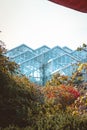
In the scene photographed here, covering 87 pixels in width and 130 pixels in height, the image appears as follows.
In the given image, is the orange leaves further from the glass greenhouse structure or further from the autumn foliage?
the glass greenhouse structure

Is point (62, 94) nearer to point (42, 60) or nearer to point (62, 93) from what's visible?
point (62, 93)

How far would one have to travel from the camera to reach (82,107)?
30.8 ft

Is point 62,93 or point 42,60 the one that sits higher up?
point 62,93

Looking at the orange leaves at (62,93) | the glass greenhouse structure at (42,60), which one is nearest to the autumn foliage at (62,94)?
the orange leaves at (62,93)

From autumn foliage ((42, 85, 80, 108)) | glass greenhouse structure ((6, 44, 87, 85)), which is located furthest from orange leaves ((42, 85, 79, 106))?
glass greenhouse structure ((6, 44, 87, 85))

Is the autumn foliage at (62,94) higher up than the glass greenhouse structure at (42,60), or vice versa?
the autumn foliage at (62,94)

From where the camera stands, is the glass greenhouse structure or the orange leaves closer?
the orange leaves

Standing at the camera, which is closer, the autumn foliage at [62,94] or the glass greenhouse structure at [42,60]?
the autumn foliage at [62,94]

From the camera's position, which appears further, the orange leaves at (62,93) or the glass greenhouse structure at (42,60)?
the glass greenhouse structure at (42,60)

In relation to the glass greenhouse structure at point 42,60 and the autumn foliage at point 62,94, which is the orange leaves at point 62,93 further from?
the glass greenhouse structure at point 42,60

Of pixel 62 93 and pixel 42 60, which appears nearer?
pixel 62 93

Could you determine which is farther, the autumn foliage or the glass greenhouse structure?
the glass greenhouse structure

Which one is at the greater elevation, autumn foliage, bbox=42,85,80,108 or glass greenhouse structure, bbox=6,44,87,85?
autumn foliage, bbox=42,85,80,108

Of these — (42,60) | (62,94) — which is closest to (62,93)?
(62,94)
